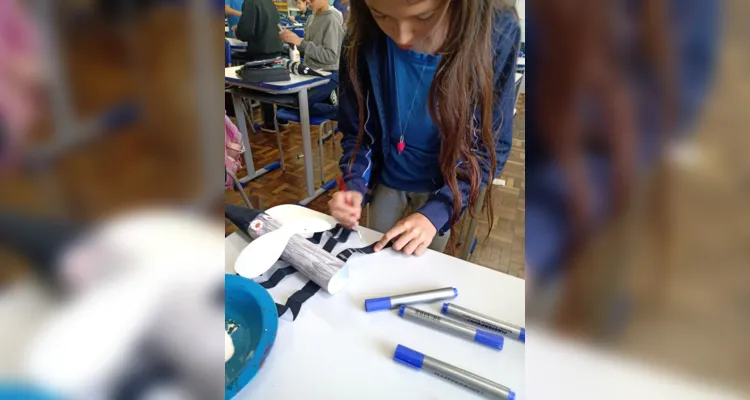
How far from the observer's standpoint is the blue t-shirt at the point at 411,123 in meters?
0.81

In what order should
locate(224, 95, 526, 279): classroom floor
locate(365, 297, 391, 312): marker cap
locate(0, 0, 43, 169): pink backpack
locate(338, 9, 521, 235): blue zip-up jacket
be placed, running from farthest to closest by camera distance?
locate(224, 95, 526, 279): classroom floor
locate(338, 9, 521, 235): blue zip-up jacket
locate(365, 297, 391, 312): marker cap
locate(0, 0, 43, 169): pink backpack

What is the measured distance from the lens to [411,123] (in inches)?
34.0

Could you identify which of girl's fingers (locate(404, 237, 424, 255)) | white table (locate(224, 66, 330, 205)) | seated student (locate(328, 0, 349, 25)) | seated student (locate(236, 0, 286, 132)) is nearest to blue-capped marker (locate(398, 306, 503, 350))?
girl's fingers (locate(404, 237, 424, 255))

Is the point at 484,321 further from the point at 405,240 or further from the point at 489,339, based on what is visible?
the point at 405,240

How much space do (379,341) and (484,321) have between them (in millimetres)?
120

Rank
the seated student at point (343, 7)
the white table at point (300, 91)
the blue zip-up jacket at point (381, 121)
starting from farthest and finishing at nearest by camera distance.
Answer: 1. the white table at point (300, 91)
2. the seated student at point (343, 7)
3. the blue zip-up jacket at point (381, 121)

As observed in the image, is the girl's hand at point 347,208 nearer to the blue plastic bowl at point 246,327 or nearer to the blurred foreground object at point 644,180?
the blue plastic bowl at point 246,327

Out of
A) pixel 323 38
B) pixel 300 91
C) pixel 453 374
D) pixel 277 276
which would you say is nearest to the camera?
pixel 453 374

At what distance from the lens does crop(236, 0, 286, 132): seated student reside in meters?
2.82

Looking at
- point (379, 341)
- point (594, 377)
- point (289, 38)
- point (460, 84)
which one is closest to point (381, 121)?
point (460, 84)

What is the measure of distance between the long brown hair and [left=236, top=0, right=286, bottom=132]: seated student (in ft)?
7.17

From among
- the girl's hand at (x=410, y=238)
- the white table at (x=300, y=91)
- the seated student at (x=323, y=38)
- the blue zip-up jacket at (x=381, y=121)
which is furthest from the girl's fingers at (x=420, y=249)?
the seated student at (x=323, y=38)

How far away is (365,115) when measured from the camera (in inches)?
35.0

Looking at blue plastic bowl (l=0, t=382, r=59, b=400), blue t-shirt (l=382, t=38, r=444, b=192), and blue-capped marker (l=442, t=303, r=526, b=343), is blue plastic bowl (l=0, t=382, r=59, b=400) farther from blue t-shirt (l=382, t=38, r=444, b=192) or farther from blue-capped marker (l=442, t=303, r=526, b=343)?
blue t-shirt (l=382, t=38, r=444, b=192)
